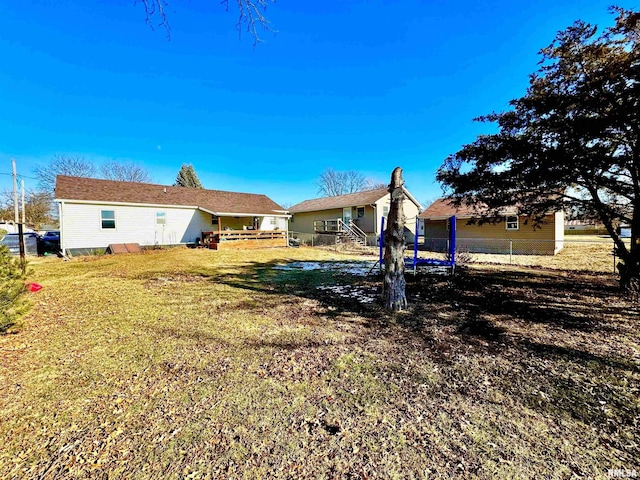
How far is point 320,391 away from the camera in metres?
2.80

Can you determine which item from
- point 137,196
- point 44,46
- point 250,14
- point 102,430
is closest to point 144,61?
point 44,46

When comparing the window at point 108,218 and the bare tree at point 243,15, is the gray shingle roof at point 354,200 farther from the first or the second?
the bare tree at point 243,15

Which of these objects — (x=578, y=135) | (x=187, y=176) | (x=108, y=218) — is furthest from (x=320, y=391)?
(x=187, y=176)

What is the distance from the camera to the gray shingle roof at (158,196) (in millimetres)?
15609

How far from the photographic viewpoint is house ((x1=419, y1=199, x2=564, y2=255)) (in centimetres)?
1616

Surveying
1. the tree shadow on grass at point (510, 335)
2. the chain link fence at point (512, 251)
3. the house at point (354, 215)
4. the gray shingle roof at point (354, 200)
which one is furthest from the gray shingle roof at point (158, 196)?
the tree shadow on grass at point (510, 335)

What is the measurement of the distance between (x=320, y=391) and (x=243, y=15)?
430cm

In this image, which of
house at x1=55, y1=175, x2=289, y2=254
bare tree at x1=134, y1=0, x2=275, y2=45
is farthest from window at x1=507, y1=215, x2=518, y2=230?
bare tree at x1=134, y1=0, x2=275, y2=45

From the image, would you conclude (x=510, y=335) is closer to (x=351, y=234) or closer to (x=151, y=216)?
(x=351, y=234)

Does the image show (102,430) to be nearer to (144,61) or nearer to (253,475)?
(253,475)

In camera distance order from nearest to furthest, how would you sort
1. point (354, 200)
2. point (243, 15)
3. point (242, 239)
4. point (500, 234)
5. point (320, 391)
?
point (320, 391) < point (243, 15) < point (500, 234) < point (242, 239) < point (354, 200)

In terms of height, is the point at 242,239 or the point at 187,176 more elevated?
the point at 187,176

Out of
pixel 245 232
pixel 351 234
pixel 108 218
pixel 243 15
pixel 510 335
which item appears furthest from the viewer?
pixel 351 234

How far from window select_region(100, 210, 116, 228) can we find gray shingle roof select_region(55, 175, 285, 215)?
2.28 ft
